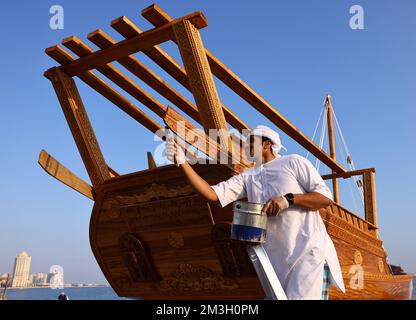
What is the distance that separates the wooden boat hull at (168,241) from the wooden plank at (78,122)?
41 centimetres

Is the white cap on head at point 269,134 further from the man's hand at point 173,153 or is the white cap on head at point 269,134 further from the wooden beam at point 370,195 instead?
the wooden beam at point 370,195

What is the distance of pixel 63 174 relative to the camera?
5203 mm

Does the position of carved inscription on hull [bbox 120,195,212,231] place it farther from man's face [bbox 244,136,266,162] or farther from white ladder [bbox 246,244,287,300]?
white ladder [bbox 246,244,287,300]

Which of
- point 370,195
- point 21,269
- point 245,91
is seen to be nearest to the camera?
point 245,91

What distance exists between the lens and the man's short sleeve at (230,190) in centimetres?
280

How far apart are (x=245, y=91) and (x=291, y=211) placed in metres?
3.12

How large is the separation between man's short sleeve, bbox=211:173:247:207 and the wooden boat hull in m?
1.16

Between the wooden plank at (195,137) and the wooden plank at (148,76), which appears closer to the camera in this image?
the wooden plank at (195,137)

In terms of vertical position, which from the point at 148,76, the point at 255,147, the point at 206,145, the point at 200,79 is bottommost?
the point at 255,147

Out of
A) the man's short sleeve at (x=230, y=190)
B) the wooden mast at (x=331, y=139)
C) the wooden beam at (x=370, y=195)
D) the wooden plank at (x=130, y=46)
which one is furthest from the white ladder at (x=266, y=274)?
the wooden mast at (x=331, y=139)

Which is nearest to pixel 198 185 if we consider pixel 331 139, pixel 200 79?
pixel 200 79

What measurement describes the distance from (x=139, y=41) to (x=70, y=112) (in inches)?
57.7

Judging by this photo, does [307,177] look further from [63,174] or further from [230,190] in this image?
[63,174]

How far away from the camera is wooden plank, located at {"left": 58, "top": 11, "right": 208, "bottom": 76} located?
14.1 ft
